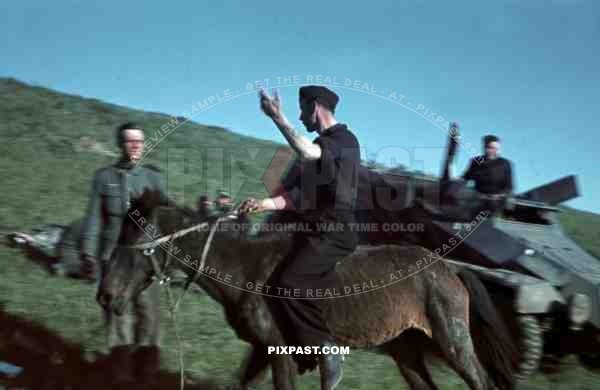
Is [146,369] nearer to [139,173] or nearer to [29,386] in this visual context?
[29,386]

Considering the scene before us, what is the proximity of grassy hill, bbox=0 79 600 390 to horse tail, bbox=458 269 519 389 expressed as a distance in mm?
1406

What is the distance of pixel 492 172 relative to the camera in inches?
280

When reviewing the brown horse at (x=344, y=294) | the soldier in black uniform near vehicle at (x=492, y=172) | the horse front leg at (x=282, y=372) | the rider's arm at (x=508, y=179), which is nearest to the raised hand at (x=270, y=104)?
the brown horse at (x=344, y=294)

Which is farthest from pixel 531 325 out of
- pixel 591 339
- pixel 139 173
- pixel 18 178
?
pixel 18 178

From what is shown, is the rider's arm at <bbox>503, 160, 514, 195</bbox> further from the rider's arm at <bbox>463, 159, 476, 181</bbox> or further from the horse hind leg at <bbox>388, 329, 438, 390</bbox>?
the horse hind leg at <bbox>388, 329, 438, 390</bbox>

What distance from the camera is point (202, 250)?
357 centimetres

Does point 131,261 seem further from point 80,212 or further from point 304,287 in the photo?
point 80,212

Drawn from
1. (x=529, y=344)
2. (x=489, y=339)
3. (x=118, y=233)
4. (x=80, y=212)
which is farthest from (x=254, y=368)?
(x=80, y=212)

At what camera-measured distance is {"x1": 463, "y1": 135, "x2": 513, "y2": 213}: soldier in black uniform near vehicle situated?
7102 millimetres

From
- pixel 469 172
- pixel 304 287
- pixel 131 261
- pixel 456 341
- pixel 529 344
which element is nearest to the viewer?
pixel 304 287

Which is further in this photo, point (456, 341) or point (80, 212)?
point (80, 212)

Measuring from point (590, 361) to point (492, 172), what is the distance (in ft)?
8.56

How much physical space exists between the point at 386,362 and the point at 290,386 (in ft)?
8.98

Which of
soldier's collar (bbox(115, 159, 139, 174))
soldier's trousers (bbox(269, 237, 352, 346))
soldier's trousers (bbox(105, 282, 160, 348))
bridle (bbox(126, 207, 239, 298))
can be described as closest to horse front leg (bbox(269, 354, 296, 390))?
soldier's trousers (bbox(269, 237, 352, 346))
